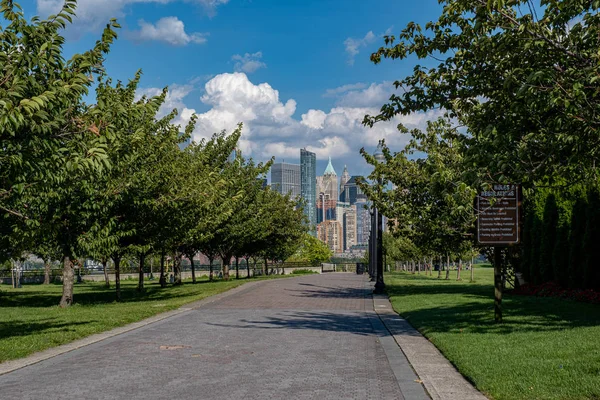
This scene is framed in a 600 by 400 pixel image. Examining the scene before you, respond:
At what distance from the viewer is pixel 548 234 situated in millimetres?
23422

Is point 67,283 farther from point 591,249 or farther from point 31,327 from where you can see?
point 591,249

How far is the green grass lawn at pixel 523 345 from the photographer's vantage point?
7.38m

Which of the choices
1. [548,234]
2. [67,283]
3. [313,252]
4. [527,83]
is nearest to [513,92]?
[527,83]

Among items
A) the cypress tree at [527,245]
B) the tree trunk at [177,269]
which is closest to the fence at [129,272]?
the tree trunk at [177,269]

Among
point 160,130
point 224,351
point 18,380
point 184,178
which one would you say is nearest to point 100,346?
point 224,351

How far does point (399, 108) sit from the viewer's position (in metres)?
12.3

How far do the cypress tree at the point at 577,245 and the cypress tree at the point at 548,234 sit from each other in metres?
1.71

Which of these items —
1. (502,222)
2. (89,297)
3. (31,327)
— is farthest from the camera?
(89,297)

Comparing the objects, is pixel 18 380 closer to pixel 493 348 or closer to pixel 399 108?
pixel 493 348

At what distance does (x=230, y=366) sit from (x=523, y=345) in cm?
A: 489

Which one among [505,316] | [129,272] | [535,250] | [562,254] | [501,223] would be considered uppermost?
[501,223]

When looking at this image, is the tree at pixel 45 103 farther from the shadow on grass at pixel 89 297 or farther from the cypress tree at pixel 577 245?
the cypress tree at pixel 577 245

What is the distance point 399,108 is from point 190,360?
623cm

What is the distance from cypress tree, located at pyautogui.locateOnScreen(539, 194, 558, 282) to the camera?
23206 mm
